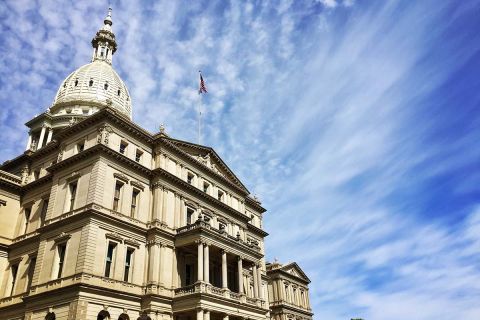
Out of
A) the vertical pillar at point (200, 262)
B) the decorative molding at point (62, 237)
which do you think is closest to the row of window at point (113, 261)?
the decorative molding at point (62, 237)

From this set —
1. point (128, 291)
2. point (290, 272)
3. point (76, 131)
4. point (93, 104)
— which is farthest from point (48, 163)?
point (290, 272)

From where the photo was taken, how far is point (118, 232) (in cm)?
3444

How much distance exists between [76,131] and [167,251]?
47.2 ft

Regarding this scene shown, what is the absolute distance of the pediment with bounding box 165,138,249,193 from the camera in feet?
149

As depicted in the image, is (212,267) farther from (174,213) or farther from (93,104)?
(93,104)

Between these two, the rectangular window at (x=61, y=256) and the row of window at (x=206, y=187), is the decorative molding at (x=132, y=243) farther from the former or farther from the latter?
the row of window at (x=206, y=187)

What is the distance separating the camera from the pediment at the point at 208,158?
149 ft

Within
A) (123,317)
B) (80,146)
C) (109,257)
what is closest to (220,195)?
(80,146)

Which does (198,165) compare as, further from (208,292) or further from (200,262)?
(208,292)

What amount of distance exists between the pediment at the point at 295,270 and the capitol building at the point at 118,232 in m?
20.6

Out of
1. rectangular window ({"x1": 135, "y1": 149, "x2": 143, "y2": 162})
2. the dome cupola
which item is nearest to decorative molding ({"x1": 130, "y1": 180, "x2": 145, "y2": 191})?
rectangular window ({"x1": 135, "y1": 149, "x2": 143, "y2": 162})

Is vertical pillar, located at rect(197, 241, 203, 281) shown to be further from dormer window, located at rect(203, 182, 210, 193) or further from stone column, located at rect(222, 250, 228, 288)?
dormer window, located at rect(203, 182, 210, 193)

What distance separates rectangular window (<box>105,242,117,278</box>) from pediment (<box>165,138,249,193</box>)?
1308 centimetres

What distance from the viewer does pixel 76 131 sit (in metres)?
38.8
